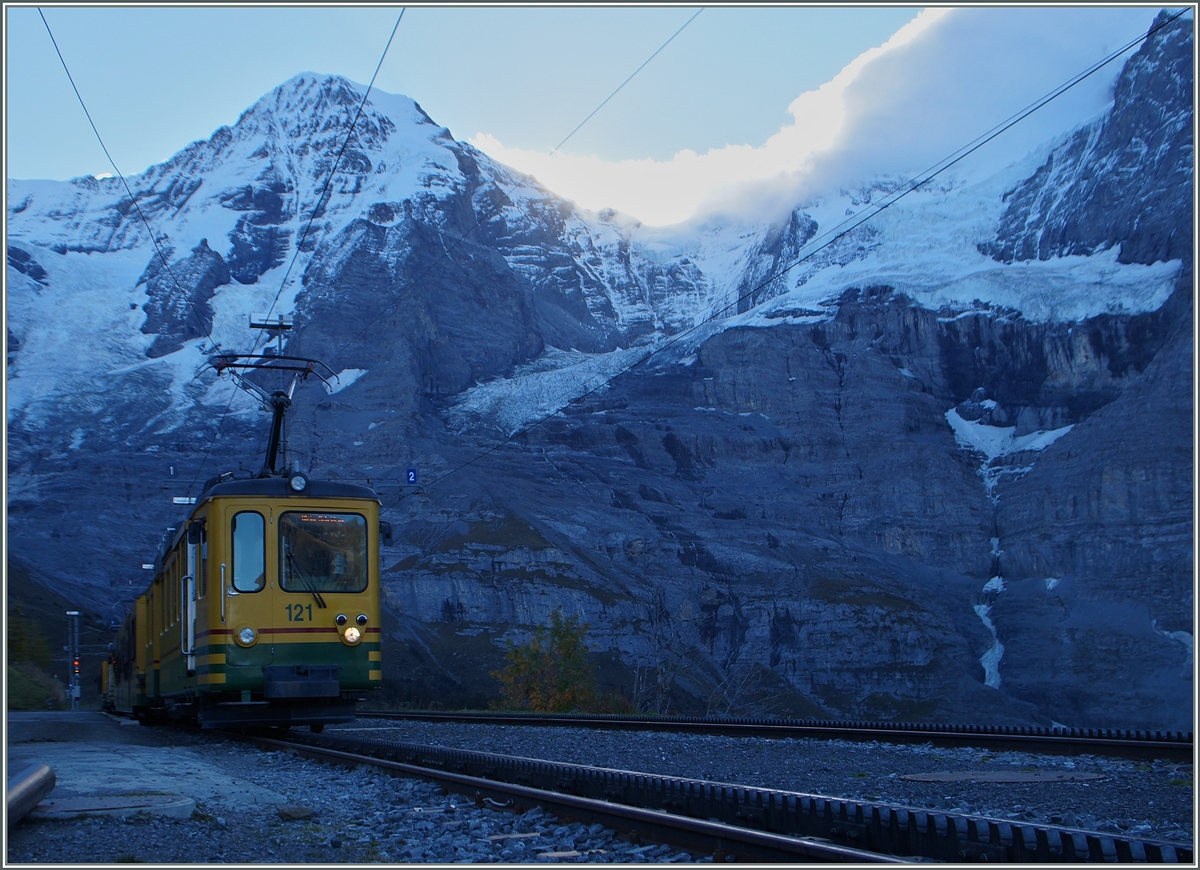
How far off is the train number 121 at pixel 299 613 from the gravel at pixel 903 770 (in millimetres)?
2112

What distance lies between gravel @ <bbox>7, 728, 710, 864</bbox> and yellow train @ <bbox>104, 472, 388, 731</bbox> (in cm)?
514

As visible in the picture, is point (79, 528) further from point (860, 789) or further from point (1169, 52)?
point (1169, 52)

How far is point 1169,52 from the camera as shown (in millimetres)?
174000

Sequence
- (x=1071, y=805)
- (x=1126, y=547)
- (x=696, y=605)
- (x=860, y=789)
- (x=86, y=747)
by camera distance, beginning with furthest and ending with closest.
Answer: (x=1126, y=547), (x=696, y=605), (x=86, y=747), (x=860, y=789), (x=1071, y=805)

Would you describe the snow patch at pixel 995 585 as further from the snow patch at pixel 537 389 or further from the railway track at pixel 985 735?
the railway track at pixel 985 735

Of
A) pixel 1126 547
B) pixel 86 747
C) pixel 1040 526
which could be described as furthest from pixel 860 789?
pixel 1040 526

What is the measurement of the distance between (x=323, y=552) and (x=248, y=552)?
0.91 m

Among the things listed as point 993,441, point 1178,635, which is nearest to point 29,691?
point 1178,635

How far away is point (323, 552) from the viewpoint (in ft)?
45.0

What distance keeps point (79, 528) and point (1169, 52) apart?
171897 mm

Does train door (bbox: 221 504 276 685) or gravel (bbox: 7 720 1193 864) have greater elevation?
train door (bbox: 221 504 276 685)

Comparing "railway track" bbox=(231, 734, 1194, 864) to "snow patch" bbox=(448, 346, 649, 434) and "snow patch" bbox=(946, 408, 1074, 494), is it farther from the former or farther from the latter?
"snow patch" bbox=(946, 408, 1074, 494)

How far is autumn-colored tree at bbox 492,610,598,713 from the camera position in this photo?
3775 cm

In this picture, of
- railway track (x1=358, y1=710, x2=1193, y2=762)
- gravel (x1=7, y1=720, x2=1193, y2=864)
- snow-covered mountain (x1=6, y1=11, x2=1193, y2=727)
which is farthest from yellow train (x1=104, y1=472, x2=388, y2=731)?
snow-covered mountain (x1=6, y1=11, x2=1193, y2=727)
